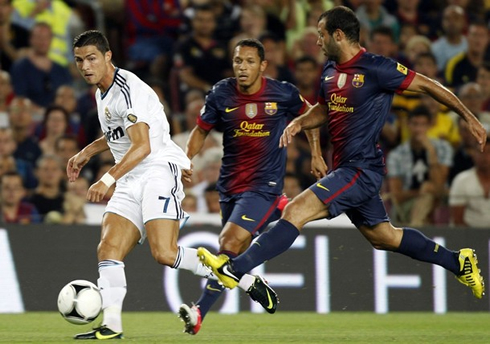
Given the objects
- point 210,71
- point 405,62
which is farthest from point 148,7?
point 405,62

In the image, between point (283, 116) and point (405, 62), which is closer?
point (283, 116)

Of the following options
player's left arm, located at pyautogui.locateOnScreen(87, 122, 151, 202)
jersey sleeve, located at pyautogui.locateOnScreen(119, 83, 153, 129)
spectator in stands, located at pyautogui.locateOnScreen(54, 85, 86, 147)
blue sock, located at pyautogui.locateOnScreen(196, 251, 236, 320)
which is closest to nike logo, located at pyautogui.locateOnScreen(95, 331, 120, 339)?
blue sock, located at pyautogui.locateOnScreen(196, 251, 236, 320)

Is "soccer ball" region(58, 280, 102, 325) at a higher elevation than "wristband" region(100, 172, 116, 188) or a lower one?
lower

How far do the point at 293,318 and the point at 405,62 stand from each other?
5356mm

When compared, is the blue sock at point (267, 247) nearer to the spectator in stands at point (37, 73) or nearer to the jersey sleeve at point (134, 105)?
the jersey sleeve at point (134, 105)

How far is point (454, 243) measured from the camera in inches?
442

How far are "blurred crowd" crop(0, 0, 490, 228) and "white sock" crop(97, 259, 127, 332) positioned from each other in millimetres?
3691

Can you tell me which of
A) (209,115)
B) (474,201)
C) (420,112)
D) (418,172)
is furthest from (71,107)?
(474,201)

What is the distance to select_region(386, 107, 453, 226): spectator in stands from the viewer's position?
37.3ft

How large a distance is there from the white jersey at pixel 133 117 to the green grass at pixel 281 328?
135 centimetres

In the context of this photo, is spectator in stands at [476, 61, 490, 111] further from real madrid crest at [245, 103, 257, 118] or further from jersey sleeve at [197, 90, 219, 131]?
jersey sleeve at [197, 90, 219, 131]

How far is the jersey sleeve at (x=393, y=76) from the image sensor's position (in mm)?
7977

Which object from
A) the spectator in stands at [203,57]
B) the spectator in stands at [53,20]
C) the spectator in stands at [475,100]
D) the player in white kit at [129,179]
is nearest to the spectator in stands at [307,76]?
the spectator in stands at [203,57]

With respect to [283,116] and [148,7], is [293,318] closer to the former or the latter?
[283,116]
